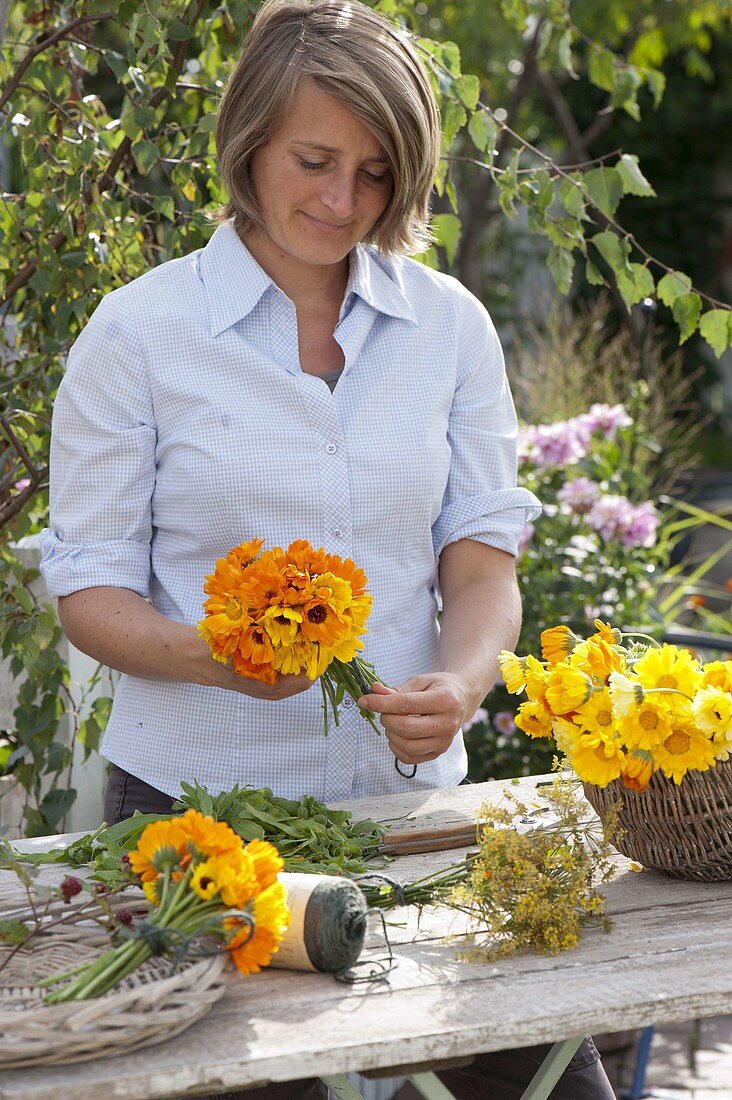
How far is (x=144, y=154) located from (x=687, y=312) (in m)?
1.09

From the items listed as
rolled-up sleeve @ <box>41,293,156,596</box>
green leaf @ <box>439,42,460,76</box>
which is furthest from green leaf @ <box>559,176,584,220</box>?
rolled-up sleeve @ <box>41,293,156,596</box>

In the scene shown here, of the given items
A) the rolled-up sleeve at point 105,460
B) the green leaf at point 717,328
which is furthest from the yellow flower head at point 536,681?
the green leaf at point 717,328

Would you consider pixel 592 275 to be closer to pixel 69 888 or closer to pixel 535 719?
pixel 535 719

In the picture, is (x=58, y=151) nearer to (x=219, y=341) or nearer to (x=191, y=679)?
(x=219, y=341)

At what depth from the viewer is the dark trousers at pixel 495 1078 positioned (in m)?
1.76

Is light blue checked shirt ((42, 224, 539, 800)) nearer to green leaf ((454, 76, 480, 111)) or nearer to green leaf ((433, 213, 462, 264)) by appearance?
green leaf ((454, 76, 480, 111))

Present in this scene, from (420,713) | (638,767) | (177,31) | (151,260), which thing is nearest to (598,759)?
(638,767)

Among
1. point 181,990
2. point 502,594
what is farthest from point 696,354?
point 181,990

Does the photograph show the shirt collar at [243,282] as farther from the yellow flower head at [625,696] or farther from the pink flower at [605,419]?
the pink flower at [605,419]

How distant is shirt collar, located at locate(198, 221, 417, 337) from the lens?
2033 millimetres

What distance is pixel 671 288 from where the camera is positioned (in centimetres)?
264

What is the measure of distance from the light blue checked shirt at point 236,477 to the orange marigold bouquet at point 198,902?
2.05 ft

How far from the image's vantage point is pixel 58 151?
9.11 ft

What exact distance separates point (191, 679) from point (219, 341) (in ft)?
1.65
